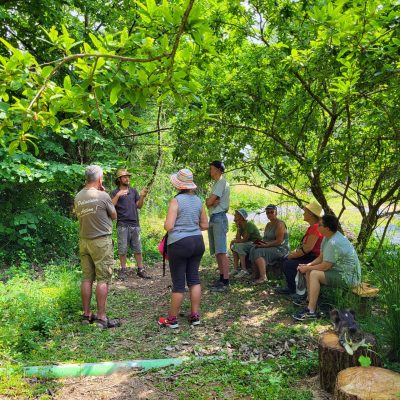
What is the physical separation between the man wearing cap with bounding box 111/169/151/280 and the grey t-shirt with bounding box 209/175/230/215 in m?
1.59

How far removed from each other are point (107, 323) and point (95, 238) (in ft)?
3.42

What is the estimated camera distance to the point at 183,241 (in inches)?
188

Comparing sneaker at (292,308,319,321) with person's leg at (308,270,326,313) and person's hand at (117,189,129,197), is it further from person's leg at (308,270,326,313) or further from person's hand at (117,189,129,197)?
person's hand at (117,189,129,197)

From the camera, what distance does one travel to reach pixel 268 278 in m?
6.87

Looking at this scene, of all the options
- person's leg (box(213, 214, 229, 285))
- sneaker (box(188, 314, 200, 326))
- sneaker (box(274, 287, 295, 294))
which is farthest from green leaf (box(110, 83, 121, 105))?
sneaker (box(274, 287, 295, 294))

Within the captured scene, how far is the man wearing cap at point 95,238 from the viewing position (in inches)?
191

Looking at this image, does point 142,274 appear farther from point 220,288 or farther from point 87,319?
point 87,319

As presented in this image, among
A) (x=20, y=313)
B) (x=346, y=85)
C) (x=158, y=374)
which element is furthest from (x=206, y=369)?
(x=346, y=85)

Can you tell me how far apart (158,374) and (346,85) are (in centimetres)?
348

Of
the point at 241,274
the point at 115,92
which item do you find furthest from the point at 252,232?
the point at 115,92

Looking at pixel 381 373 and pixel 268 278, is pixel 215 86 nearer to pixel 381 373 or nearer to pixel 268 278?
pixel 268 278

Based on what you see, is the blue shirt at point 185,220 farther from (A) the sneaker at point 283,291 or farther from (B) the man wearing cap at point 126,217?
Answer: (B) the man wearing cap at point 126,217

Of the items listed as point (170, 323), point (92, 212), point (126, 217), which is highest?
point (92, 212)

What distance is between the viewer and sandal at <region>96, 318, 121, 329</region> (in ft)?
16.2
